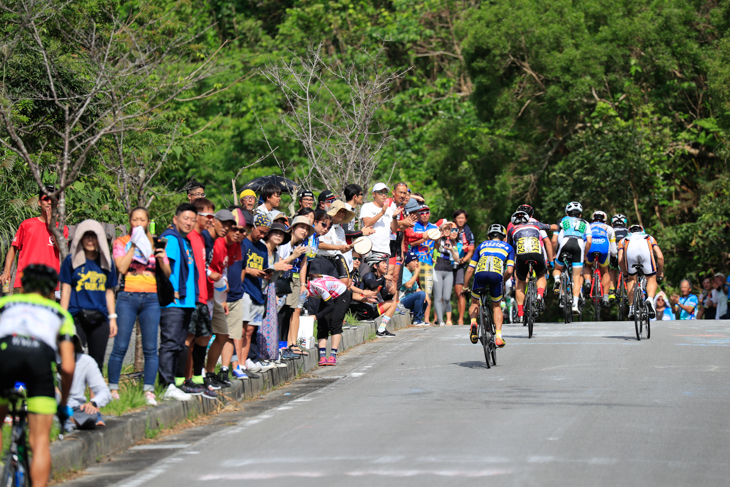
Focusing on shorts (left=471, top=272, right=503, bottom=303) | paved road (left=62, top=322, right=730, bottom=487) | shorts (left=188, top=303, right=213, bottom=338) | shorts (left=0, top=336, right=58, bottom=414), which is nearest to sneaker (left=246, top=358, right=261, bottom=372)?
paved road (left=62, top=322, right=730, bottom=487)

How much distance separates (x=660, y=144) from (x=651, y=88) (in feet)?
6.32

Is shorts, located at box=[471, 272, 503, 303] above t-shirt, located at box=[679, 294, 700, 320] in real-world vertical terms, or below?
above

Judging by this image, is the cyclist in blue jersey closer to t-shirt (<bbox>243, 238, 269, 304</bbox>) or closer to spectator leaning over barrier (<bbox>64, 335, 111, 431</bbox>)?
t-shirt (<bbox>243, 238, 269, 304</bbox>)

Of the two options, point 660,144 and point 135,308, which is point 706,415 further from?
point 660,144

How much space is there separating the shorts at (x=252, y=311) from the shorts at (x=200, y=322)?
1257 mm

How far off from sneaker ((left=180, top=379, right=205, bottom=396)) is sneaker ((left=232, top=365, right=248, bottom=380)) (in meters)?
1.12

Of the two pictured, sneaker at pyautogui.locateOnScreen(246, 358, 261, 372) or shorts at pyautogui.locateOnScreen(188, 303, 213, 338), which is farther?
sneaker at pyautogui.locateOnScreen(246, 358, 261, 372)

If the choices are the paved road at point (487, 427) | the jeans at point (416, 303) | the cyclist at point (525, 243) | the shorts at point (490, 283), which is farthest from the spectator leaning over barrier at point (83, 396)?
the jeans at point (416, 303)

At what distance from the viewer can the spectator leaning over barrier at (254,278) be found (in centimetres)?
1172

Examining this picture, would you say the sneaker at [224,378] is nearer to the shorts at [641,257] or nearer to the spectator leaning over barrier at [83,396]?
the spectator leaning over barrier at [83,396]

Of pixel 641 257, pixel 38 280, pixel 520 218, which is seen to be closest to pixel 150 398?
pixel 38 280

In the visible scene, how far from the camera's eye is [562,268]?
20.2 meters

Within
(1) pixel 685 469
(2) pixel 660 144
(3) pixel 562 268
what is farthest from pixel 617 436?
(2) pixel 660 144

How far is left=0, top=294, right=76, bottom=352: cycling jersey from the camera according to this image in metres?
6.32
